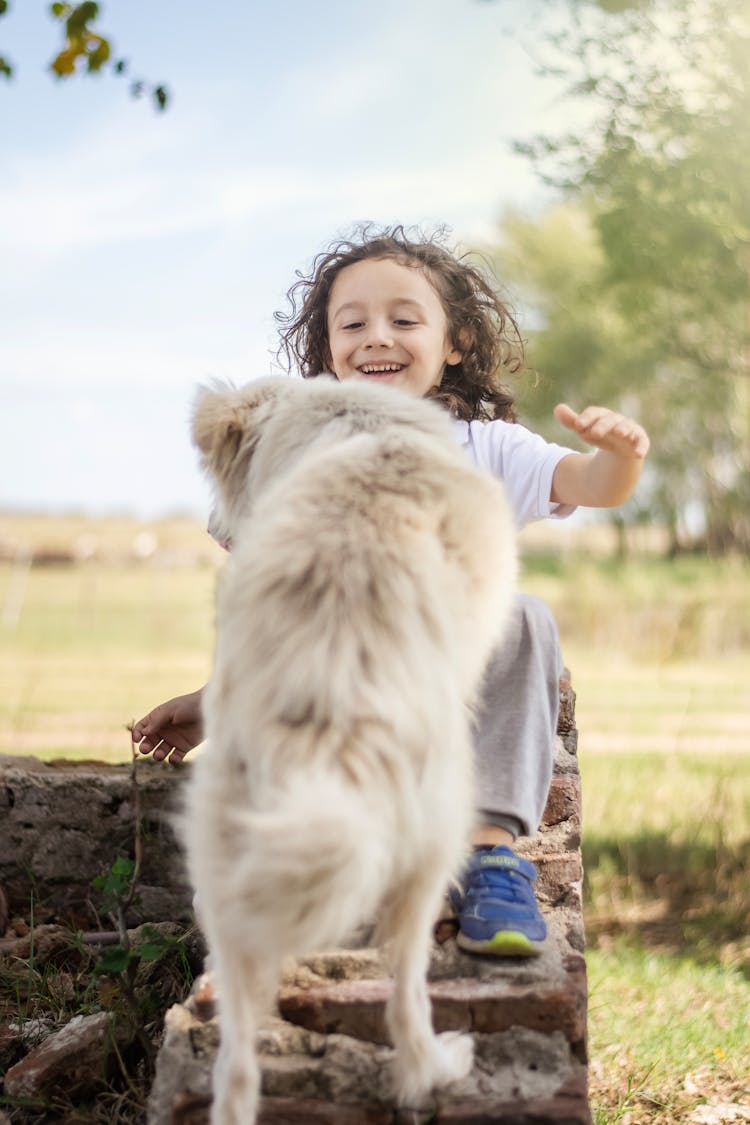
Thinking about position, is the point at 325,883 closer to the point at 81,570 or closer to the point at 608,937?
the point at 608,937

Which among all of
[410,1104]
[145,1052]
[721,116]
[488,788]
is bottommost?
[145,1052]

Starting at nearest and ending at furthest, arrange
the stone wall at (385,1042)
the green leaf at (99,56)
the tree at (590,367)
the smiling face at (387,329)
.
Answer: the stone wall at (385,1042) → the smiling face at (387,329) → the green leaf at (99,56) → the tree at (590,367)

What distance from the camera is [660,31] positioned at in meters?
5.94

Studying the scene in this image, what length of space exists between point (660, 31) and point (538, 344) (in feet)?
83.2

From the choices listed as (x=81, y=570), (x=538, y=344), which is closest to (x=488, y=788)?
(x=81, y=570)

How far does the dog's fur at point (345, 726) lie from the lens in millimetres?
1673

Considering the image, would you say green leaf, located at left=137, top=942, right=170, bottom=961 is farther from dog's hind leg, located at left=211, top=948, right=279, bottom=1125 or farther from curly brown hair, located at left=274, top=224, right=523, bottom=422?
curly brown hair, located at left=274, top=224, right=523, bottom=422

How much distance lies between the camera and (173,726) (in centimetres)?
337

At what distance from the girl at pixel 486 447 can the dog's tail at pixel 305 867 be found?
2.58 ft

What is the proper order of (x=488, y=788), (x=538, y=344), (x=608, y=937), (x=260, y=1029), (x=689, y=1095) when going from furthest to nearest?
(x=538, y=344), (x=608, y=937), (x=689, y=1095), (x=488, y=788), (x=260, y=1029)

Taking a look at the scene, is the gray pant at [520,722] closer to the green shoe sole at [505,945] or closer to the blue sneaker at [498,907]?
the blue sneaker at [498,907]

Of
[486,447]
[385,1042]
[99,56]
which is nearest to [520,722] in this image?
[385,1042]

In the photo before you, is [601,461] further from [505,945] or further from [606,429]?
[505,945]

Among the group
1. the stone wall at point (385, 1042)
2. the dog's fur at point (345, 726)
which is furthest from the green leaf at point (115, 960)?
the dog's fur at point (345, 726)
